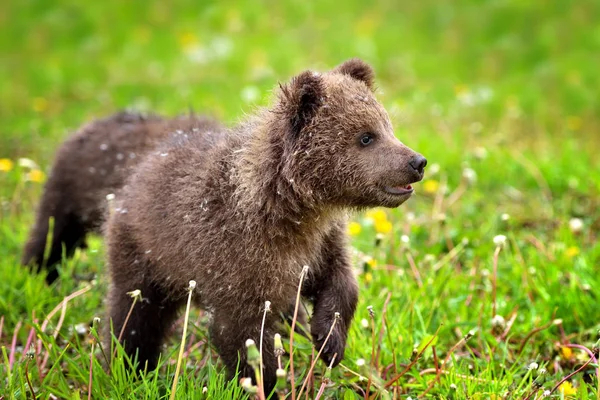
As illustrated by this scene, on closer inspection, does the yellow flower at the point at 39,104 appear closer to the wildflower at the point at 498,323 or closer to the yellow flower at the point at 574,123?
the yellow flower at the point at 574,123

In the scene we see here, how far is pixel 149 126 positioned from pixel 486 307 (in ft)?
7.81

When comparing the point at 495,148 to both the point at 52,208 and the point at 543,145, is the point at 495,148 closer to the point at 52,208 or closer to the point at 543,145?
the point at 543,145

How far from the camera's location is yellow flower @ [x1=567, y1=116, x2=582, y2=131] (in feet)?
28.5

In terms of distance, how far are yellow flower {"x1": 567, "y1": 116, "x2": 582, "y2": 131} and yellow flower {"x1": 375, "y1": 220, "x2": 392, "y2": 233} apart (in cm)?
425

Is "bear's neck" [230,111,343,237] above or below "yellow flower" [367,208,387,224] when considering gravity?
above

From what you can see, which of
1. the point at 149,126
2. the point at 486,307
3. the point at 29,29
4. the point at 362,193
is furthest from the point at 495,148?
the point at 29,29

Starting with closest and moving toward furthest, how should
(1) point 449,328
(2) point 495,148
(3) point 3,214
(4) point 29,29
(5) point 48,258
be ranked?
(1) point 449,328 < (5) point 48,258 < (3) point 3,214 < (2) point 495,148 < (4) point 29,29

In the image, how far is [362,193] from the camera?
331cm

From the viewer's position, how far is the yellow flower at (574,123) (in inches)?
341

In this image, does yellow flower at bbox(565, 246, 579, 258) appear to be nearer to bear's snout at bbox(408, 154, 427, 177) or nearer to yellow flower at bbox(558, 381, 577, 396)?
yellow flower at bbox(558, 381, 577, 396)

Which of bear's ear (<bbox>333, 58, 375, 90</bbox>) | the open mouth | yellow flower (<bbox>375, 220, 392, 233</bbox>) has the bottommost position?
yellow flower (<bbox>375, 220, 392, 233</bbox>)

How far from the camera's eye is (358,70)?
3.62m

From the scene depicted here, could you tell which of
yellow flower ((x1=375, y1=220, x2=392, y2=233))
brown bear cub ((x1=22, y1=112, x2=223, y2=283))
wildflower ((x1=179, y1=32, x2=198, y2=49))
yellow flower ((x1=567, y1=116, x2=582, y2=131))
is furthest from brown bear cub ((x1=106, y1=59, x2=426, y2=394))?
wildflower ((x1=179, y1=32, x2=198, y2=49))

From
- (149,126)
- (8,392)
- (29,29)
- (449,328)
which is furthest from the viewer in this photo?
(29,29)
